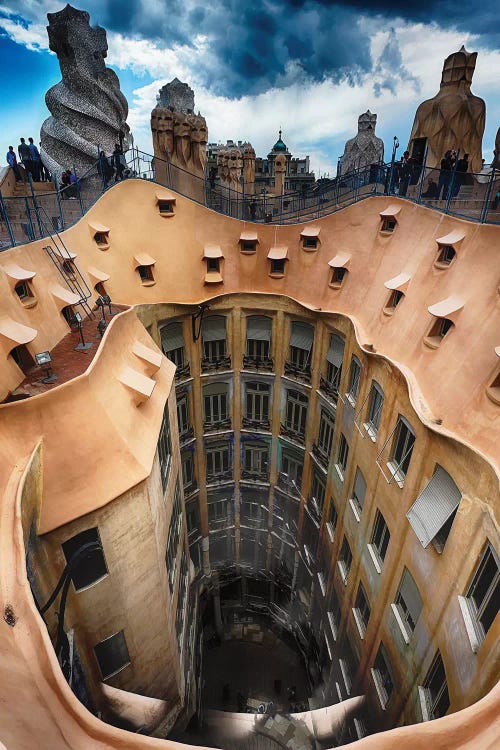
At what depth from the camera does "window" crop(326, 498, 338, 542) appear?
22.0m

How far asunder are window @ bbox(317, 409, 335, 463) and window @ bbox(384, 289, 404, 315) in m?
7.49

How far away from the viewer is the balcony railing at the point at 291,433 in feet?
87.4

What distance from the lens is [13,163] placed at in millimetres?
24859

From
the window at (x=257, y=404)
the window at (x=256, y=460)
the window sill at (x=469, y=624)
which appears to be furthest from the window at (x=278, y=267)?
the window sill at (x=469, y=624)

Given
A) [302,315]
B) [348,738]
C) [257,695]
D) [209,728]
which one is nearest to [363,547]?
[348,738]

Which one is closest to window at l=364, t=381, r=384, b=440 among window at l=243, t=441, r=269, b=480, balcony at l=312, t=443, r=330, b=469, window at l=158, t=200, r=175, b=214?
balcony at l=312, t=443, r=330, b=469

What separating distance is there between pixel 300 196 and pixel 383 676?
2628 centimetres

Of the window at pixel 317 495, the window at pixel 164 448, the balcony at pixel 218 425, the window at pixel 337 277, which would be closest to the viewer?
the window at pixel 164 448

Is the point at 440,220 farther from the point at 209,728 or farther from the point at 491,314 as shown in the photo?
the point at 209,728

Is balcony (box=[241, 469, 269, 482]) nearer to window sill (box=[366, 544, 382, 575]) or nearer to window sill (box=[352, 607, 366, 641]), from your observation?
window sill (box=[352, 607, 366, 641])

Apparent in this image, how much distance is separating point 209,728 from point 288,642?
548 inches

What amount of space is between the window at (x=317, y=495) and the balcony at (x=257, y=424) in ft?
15.9

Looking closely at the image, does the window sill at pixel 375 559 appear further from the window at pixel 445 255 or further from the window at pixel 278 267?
the window at pixel 278 267

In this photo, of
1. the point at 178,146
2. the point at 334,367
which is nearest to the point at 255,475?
the point at 334,367
